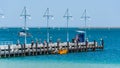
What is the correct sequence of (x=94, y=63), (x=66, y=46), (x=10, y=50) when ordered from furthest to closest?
1. (x=66, y=46)
2. (x=10, y=50)
3. (x=94, y=63)

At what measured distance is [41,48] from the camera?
88.6 metres

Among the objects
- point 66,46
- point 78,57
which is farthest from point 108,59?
point 66,46

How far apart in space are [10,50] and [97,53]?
19488 mm

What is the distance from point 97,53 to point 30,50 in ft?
48.7

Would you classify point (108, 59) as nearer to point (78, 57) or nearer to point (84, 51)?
point (78, 57)

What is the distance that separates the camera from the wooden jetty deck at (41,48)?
8212 cm

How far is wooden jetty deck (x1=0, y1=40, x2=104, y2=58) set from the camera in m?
82.1

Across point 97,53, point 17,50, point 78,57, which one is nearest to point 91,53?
point 97,53

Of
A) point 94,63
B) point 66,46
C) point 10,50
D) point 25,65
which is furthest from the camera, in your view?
point 66,46

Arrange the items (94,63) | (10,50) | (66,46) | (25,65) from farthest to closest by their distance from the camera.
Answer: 1. (66,46)
2. (10,50)
3. (94,63)
4. (25,65)

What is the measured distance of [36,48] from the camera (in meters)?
87.3

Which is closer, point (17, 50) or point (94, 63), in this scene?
point (94, 63)

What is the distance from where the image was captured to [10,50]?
271ft

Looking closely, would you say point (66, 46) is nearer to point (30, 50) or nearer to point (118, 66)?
point (30, 50)
